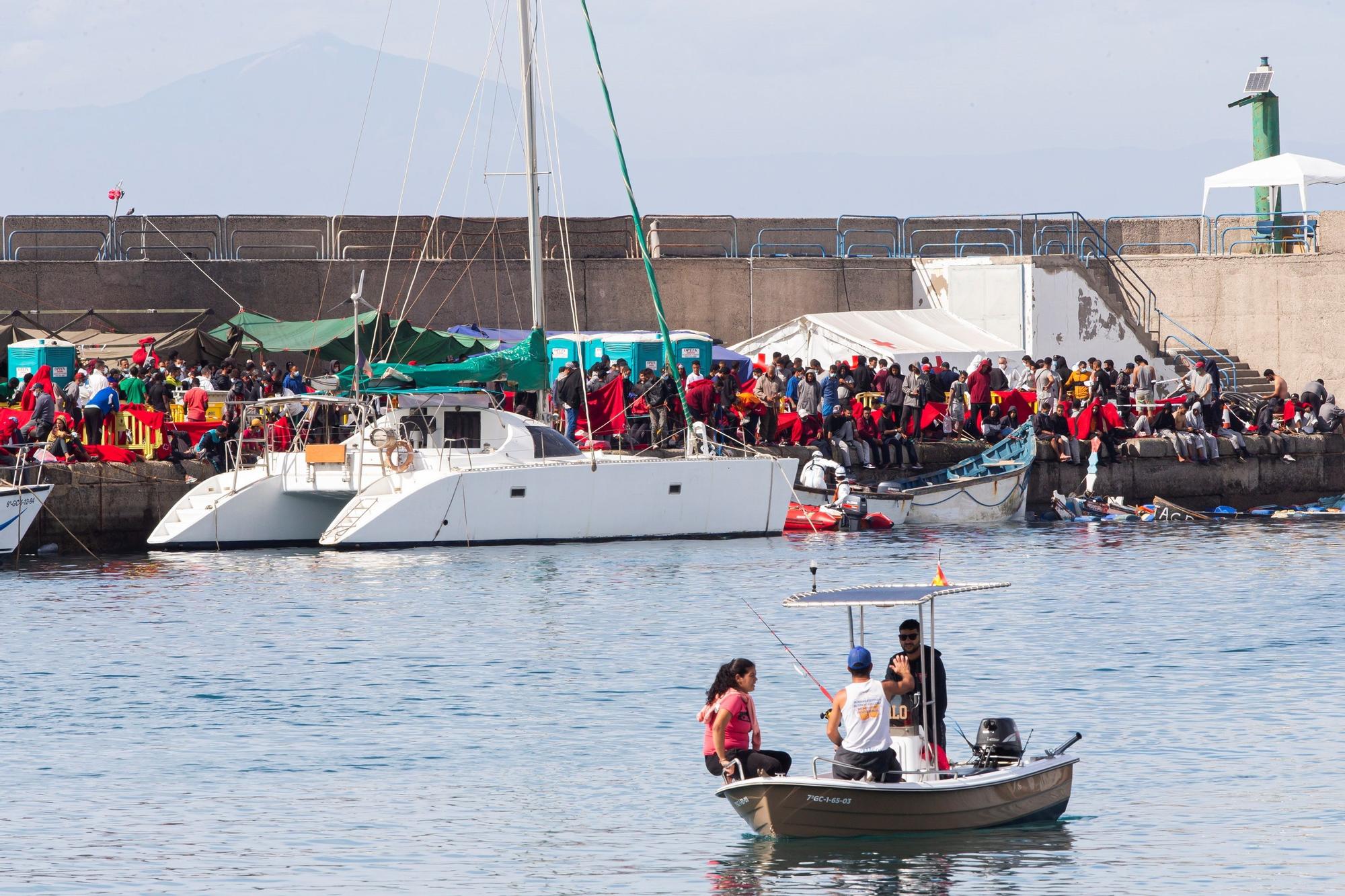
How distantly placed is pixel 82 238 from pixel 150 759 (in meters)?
26.4

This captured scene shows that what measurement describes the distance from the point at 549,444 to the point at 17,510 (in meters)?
8.66

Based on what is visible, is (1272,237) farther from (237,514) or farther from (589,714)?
(589,714)

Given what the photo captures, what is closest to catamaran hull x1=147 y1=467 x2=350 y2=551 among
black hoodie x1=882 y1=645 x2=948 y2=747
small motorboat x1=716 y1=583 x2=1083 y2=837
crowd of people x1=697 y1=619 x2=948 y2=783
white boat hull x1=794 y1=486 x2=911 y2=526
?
white boat hull x1=794 y1=486 x2=911 y2=526

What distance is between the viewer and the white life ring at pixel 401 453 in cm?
3195

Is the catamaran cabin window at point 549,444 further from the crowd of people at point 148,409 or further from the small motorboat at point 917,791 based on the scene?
the small motorboat at point 917,791

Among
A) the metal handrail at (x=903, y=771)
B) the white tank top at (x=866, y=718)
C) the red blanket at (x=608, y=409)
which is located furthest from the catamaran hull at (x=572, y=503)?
the white tank top at (x=866, y=718)

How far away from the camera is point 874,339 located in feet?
143

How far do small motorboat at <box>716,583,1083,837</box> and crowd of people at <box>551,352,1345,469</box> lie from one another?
19.4 m

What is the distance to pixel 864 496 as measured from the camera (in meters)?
37.2

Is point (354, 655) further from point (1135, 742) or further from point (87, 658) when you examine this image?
point (1135, 742)

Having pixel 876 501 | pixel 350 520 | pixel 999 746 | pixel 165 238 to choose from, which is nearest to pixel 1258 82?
pixel 876 501

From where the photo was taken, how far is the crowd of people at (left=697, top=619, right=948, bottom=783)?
14.1m

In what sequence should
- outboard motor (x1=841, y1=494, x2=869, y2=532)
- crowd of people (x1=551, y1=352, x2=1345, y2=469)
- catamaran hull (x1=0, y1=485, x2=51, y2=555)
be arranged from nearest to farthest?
1. catamaran hull (x1=0, y1=485, x2=51, y2=555)
2. crowd of people (x1=551, y1=352, x2=1345, y2=469)
3. outboard motor (x1=841, y1=494, x2=869, y2=532)

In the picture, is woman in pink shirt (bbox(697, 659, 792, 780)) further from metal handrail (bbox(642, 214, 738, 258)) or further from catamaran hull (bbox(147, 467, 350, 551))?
metal handrail (bbox(642, 214, 738, 258))
